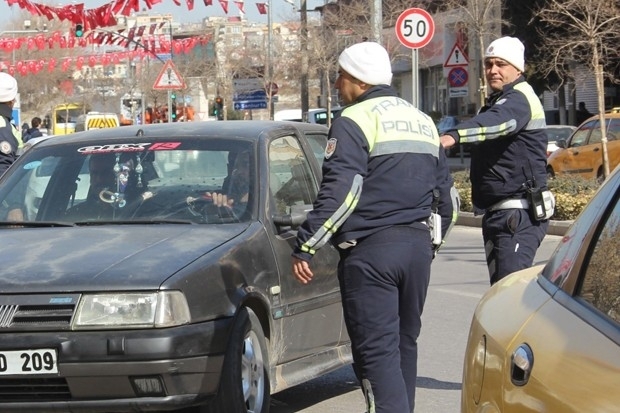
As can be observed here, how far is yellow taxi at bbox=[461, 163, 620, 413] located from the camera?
2.60m

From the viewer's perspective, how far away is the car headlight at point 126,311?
5.16m

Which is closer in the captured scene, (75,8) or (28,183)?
(28,183)

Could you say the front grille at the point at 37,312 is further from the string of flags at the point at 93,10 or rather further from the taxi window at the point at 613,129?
the string of flags at the point at 93,10

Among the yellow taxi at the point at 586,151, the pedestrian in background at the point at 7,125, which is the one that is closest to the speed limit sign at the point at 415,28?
the yellow taxi at the point at 586,151

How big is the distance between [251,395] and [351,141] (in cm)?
137

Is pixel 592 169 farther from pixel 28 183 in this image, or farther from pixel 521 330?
pixel 521 330

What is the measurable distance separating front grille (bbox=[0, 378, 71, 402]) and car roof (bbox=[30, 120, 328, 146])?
1997 mm

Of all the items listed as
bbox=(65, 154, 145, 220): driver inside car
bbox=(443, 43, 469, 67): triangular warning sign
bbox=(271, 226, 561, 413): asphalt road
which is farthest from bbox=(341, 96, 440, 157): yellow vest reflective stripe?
bbox=(443, 43, 469, 67): triangular warning sign

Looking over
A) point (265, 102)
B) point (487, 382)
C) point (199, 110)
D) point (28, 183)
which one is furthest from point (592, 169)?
point (199, 110)

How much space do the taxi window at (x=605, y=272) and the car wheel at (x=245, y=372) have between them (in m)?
2.58

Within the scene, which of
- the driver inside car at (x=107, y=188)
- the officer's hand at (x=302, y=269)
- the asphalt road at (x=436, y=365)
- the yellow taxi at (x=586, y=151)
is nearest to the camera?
the officer's hand at (x=302, y=269)

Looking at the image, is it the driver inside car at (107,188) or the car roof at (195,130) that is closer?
the driver inside car at (107,188)

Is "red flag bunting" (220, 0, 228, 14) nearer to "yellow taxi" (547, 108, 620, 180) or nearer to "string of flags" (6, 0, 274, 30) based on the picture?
"string of flags" (6, 0, 274, 30)

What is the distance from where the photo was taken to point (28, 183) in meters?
6.88
